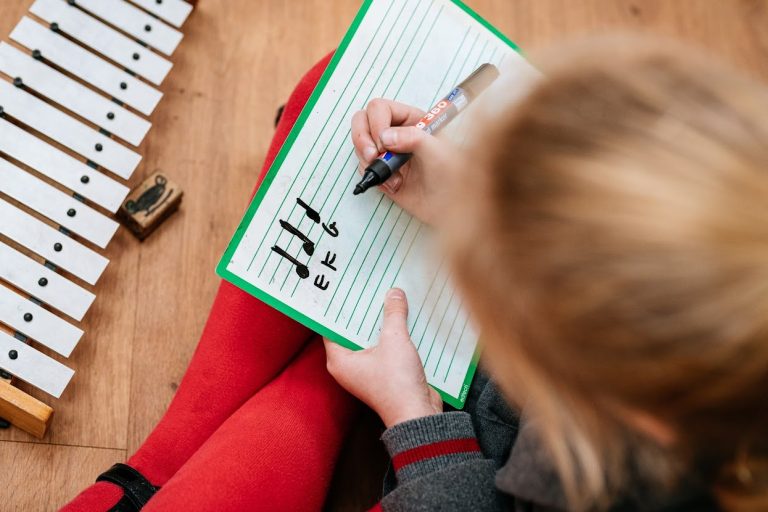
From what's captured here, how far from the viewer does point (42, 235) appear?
32.9 inches

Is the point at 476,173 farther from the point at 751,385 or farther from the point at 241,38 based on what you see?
the point at 241,38

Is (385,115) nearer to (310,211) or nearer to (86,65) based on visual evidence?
(310,211)

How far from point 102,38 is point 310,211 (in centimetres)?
46

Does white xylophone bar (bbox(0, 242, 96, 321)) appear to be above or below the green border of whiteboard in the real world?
below

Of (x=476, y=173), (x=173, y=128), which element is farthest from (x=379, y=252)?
(x=173, y=128)

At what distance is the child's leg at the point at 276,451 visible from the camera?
2.06ft

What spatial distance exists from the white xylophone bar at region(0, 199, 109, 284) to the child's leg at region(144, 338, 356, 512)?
0.29m

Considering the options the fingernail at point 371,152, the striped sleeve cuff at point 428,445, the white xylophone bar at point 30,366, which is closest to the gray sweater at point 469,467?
the striped sleeve cuff at point 428,445

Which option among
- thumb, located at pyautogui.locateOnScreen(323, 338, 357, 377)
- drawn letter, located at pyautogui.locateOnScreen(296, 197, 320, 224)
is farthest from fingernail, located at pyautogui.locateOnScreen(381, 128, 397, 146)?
thumb, located at pyautogui.locateOnScreen(323, 338, 357, 377)

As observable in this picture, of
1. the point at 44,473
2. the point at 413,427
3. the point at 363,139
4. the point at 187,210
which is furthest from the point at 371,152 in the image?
the point at 44,473

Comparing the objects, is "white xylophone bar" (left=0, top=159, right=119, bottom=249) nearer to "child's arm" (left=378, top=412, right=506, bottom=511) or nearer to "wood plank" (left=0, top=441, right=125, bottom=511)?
"wood plank" (left=0, top=441, right=125, bottom=511)

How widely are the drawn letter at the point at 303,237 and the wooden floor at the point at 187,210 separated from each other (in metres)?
0.33

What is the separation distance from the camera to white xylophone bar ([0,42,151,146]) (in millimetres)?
880

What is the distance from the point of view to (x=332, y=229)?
69 cm
